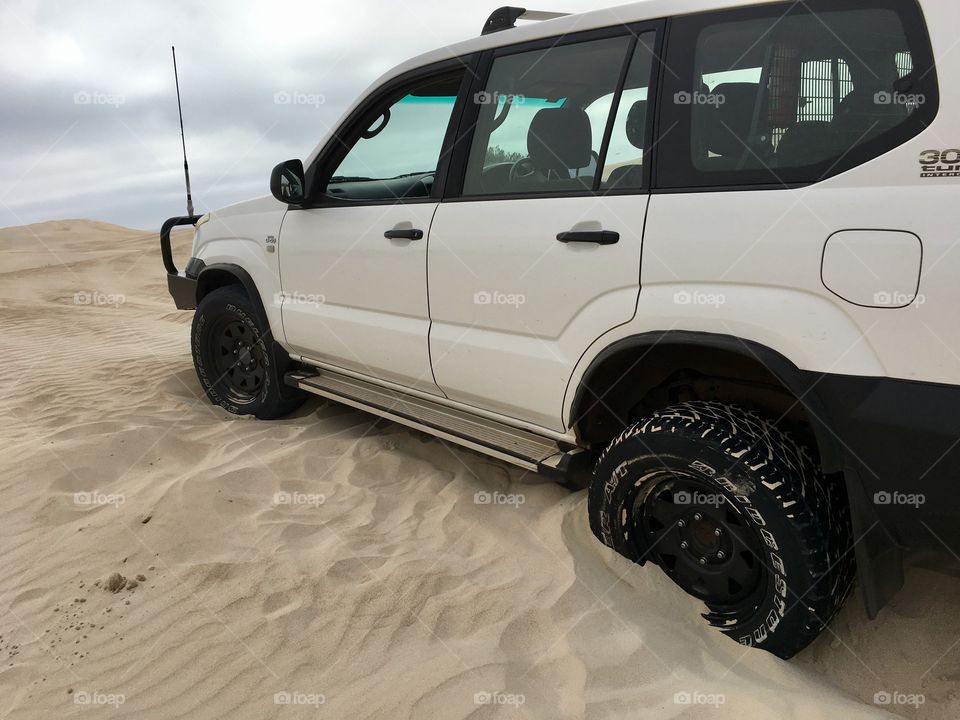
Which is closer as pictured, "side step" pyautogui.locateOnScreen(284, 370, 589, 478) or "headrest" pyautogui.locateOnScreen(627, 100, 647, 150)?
"headrest" pyautogui.locateOnScreen(627, 100, 647, 150)

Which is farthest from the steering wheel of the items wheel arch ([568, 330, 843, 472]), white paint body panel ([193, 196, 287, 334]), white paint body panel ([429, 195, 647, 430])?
white paint body panel ([193, 196, 287, 334])

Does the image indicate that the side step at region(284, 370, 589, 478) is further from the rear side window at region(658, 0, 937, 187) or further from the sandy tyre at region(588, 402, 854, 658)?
the rear side window at region(658, 0, 937, 187)

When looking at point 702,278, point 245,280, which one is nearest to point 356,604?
point 702,278

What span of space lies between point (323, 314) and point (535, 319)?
4.90 feet

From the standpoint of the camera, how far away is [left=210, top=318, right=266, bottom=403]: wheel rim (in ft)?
15.0

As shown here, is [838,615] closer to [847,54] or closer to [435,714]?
[435,714]

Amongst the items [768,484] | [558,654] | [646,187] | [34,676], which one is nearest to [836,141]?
[646,187]

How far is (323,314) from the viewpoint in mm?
3787

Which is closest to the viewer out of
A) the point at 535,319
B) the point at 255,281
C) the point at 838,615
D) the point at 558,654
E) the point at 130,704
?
the point at 130,704

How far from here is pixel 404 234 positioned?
318cm

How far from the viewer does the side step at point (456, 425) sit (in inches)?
111

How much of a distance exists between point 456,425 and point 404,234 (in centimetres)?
89

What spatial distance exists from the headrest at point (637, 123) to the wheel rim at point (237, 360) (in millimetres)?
2851

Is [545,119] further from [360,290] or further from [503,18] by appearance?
[360,290]
